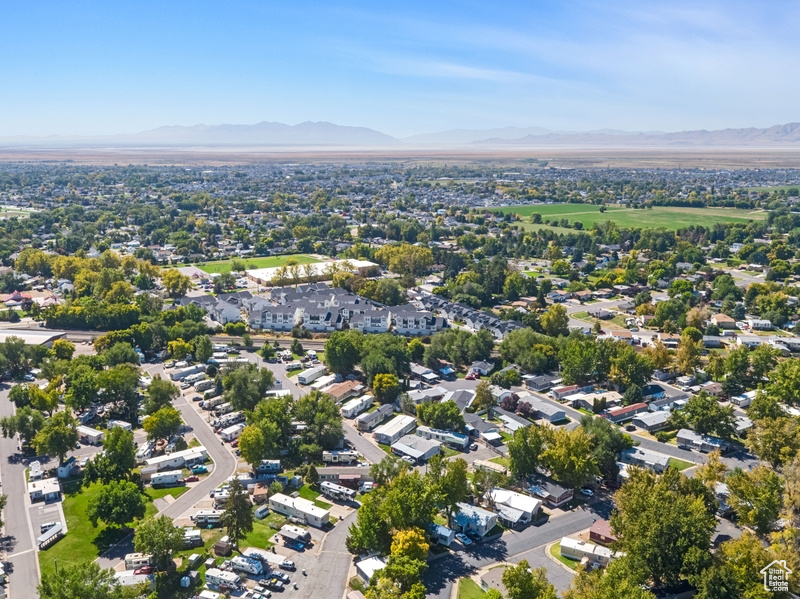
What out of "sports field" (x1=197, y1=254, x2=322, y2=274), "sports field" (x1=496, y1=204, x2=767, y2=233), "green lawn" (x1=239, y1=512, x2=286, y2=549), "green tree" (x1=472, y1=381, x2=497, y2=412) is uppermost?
"sports field" (x1=496, y1=204, x2=767, y2=233)

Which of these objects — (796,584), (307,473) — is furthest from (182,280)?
(796,584)

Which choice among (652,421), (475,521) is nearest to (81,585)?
(475,521)

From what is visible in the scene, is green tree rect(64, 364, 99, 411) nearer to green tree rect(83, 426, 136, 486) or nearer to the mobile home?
green tree rect(83, 426, 136, 486)

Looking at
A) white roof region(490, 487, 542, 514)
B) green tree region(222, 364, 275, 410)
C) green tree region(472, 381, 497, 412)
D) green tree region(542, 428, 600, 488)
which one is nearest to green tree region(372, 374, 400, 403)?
green tree region(472, 381, 497, 412)

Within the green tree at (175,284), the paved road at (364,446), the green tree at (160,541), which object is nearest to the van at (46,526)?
the green tree at (160,541)

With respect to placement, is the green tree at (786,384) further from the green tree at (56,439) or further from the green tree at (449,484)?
the green tree at (56,439)

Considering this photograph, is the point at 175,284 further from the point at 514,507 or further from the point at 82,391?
the point at 514,507
